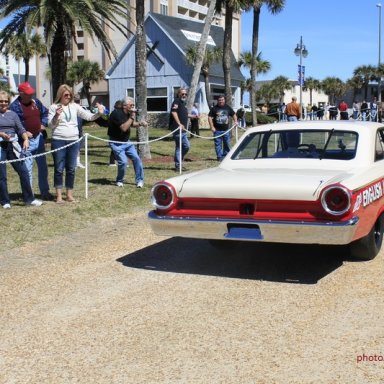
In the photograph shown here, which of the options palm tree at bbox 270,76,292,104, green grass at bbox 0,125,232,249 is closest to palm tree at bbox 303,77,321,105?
palm tree at bbox 270,76,292,104

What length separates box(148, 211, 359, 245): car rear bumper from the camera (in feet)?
16.3

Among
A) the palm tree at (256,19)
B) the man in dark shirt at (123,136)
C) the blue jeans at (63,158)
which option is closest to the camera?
the blue jeans at (63,158)

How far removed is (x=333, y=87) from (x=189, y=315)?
102 m

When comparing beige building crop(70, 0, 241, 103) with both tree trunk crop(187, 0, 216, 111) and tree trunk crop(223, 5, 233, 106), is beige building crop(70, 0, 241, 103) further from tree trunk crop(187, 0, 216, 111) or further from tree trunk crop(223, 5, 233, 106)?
tree trunk crop(187, 0, 216, 111)

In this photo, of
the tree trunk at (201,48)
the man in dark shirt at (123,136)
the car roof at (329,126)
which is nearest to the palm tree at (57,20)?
the tree trunk at (201,48)

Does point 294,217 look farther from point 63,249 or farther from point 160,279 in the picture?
point 63,249

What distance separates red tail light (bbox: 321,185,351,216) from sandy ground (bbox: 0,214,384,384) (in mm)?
680

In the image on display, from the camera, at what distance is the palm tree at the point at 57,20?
16453 mm

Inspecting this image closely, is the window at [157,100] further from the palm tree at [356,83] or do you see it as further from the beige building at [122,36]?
the palm tree at [356,83]

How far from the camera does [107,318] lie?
446 centimetres

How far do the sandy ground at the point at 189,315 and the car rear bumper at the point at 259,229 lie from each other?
1.34 ft

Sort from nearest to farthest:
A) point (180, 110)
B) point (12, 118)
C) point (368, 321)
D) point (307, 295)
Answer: point (368, 321), point (307, 295), point (12, 118), point (180, 110)

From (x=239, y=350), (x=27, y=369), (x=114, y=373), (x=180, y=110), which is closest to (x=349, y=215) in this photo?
(x=239, y=350)

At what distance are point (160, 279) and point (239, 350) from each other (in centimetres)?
174
